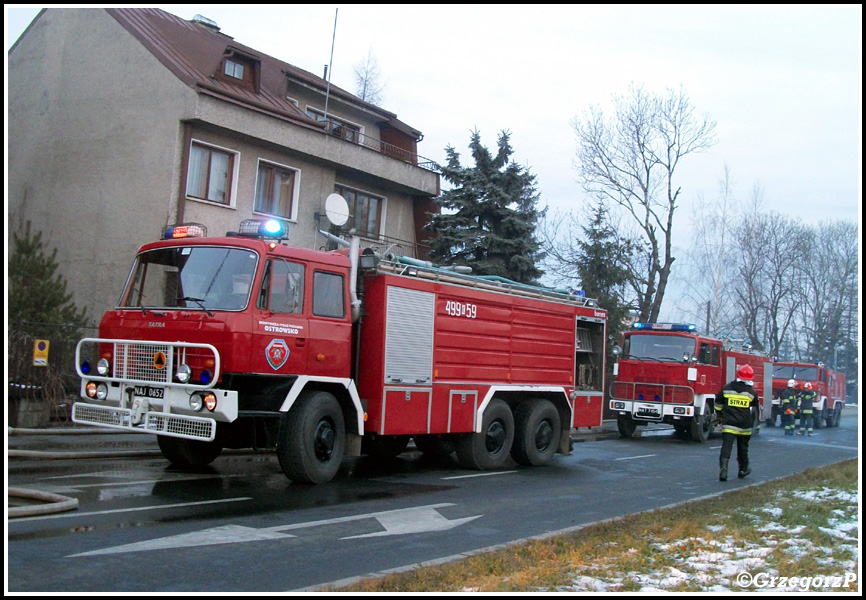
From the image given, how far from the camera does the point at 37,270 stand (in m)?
15.8

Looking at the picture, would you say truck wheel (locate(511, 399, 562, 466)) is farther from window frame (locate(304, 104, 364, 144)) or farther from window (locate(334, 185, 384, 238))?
window frame (locate(304, 104, 364, 144))

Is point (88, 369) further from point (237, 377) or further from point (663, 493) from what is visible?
point (663, 493)

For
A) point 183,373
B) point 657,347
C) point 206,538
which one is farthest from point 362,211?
point 206,538

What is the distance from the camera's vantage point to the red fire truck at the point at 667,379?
21.1m

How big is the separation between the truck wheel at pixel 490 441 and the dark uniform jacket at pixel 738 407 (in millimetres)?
3304

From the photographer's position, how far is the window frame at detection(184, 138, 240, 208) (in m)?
20.1

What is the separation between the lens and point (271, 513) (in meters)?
8.21

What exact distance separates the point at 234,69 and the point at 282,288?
14.9 meters

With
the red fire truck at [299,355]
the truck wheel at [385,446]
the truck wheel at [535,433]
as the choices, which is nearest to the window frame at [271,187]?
the truck wheel at [385,446]

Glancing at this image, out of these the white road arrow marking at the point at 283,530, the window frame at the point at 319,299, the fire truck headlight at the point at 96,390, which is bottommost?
the white road arrow marking at the point at 283,530

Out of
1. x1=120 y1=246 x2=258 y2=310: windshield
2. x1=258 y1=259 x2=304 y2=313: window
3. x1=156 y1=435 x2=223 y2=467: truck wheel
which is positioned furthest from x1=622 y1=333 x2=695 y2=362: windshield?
x1=120 y1=246 x2=258 y2=310: windshield

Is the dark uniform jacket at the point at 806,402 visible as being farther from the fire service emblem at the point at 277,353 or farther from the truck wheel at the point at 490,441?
the fire service emblem at the point at 277,353

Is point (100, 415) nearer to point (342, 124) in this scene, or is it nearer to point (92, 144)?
point (92, 144)

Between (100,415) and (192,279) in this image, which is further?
(192,279)
